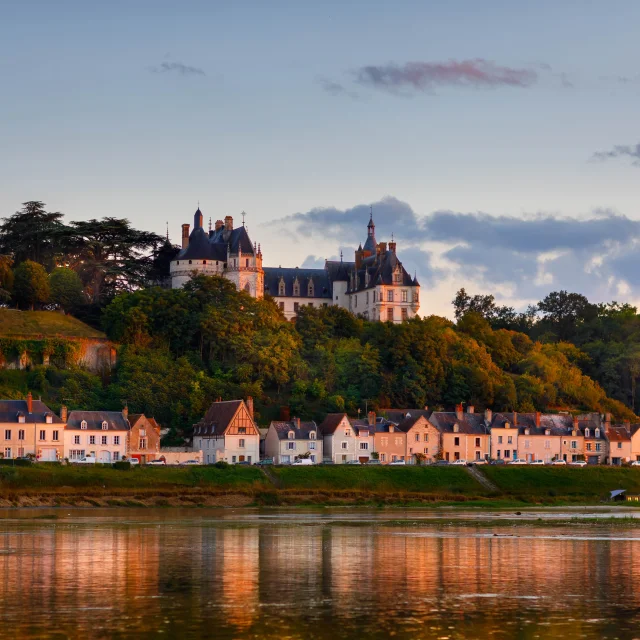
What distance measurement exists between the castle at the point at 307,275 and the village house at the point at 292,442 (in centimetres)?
2769

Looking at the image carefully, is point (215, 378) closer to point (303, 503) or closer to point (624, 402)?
point (303, 503)

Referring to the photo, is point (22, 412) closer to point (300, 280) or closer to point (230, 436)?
point (230, 436)

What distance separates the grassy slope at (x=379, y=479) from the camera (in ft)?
281

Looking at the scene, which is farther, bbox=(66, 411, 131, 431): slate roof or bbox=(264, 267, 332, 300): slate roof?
bbox=(264, 267, 332, 300): slate roof

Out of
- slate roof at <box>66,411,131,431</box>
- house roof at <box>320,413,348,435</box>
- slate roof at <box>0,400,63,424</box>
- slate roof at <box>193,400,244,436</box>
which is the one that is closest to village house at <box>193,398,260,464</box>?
slate roof at <box>193,400,244,436</box>

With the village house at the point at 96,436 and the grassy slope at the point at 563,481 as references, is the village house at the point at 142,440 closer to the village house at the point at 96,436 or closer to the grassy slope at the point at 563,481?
the village house at the point at 96,436

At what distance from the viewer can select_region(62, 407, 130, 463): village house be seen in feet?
298

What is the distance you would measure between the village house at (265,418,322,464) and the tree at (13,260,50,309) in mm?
30692

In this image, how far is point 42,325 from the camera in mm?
111938

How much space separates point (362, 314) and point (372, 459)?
34295mm

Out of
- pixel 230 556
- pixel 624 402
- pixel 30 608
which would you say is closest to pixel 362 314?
pixel 624 402

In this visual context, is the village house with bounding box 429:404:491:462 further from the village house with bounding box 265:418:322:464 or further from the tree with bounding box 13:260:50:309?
the tree with bounding box 13:260:50:309

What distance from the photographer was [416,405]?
108812mm

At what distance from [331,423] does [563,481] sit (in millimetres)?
18794
